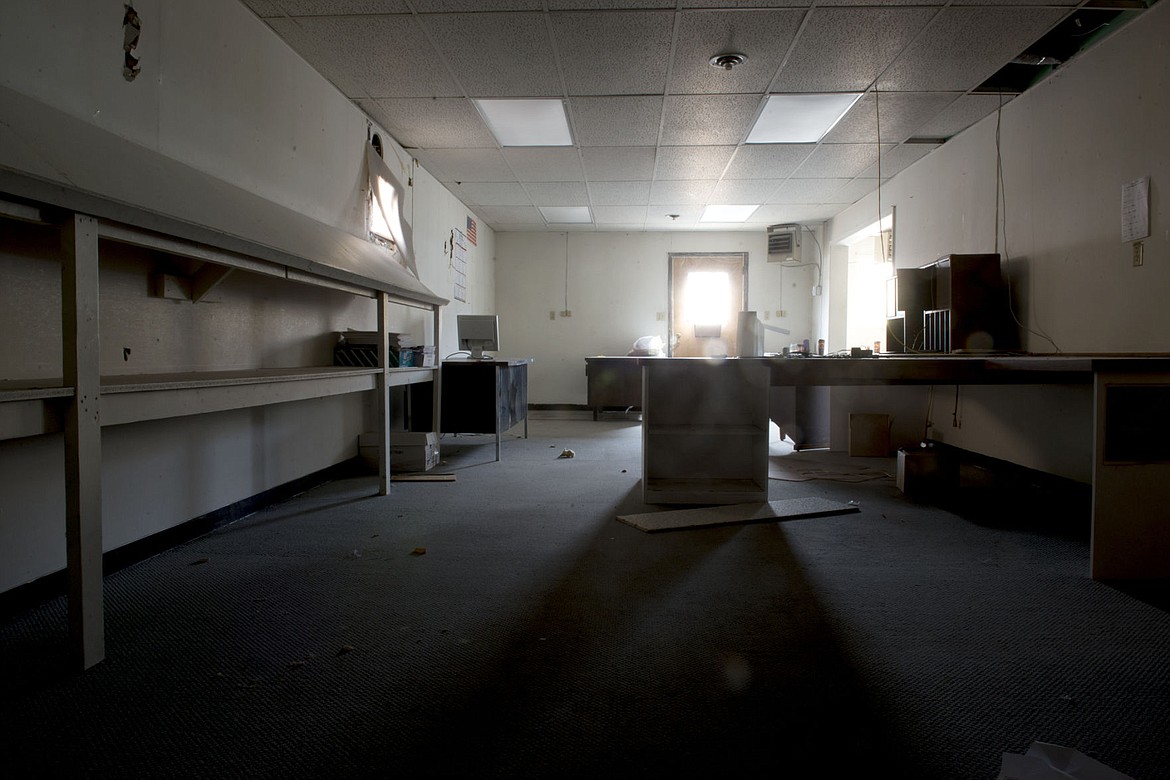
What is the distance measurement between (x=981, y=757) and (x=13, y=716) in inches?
76.6

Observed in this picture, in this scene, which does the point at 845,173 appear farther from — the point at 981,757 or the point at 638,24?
the point at 981,757

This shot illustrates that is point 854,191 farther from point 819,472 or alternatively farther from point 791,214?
point 819,472

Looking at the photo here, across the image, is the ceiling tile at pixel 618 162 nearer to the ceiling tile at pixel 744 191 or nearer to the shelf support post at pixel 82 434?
the ceiling tile at pixel 744 191

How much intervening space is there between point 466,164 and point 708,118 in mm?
2166

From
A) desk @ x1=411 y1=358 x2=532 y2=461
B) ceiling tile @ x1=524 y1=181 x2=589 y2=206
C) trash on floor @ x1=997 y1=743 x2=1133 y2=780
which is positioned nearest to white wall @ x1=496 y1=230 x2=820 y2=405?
ceiling tile @ x1=524 y1=181 x2=589 y2=206

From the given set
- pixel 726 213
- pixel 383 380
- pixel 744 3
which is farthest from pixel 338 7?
pixel 726 213

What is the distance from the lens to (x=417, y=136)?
4.16 meters

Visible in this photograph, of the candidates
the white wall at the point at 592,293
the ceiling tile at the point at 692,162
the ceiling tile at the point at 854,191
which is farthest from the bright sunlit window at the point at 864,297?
the ceiling tile at the point at 692,162

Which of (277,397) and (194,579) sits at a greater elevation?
(277,397)

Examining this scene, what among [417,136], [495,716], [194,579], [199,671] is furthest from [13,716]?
[417,136]

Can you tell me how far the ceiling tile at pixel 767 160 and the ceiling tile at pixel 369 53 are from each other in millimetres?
2453

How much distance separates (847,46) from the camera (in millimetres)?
2918

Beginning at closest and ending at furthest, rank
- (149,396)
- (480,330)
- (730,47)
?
(149,396), (730,47), (480,330)

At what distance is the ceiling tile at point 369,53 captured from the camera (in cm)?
272
